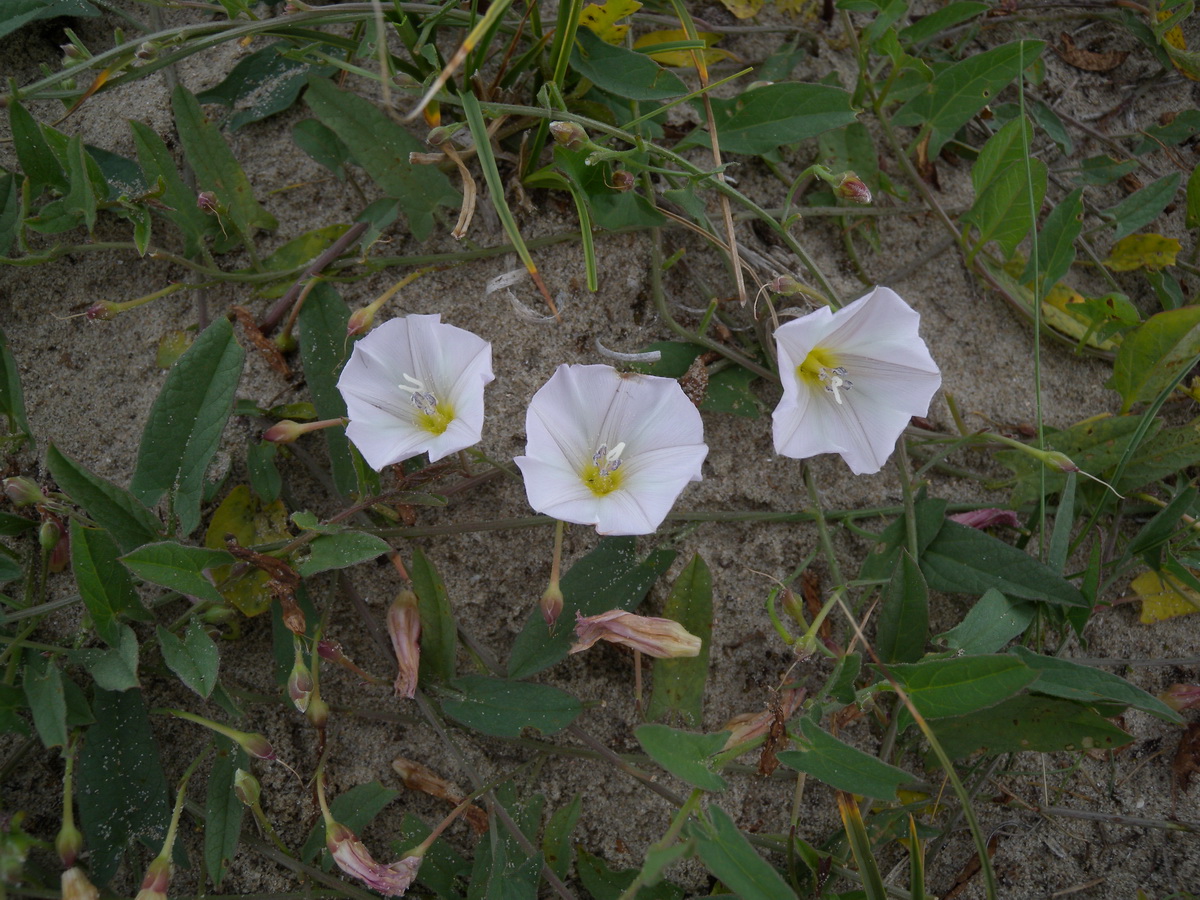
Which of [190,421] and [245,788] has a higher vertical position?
[190,421]

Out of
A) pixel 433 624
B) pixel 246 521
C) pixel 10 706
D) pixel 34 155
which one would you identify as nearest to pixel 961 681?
pixel 433 624

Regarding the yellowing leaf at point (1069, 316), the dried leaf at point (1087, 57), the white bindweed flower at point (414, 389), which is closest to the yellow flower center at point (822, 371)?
the white bindweed flower at point (414, 389)

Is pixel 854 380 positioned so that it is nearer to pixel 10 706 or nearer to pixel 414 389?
pixel 414 389

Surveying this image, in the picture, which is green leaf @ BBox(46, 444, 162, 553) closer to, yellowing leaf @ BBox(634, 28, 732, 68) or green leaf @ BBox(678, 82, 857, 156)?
green leaf @ BBox(678, 82, 857, 156)

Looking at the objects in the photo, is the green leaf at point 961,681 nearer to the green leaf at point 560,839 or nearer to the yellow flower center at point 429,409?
the green leaf at point 560,839

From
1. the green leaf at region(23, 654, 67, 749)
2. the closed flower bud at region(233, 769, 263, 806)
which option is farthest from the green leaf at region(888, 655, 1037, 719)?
the green leaf at region(23, 654, 67, 749)

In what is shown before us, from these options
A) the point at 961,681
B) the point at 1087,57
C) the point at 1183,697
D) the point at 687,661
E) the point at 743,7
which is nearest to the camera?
the point at 961,681
